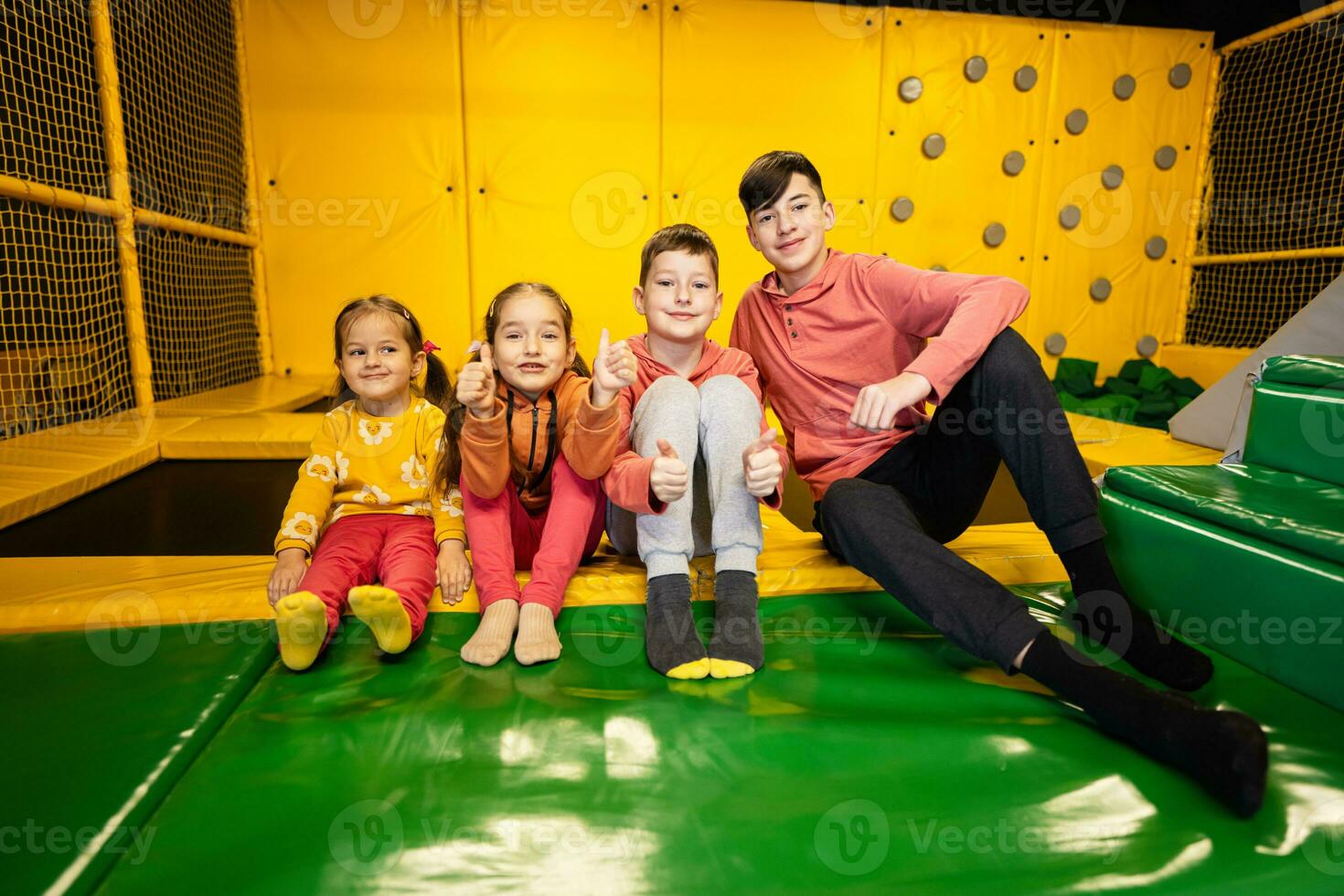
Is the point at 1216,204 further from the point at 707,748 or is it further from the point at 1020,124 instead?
the point at 707,748

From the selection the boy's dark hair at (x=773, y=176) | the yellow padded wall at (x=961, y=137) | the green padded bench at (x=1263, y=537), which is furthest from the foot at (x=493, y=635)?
the yellow padded wall at (x=961, y=137)

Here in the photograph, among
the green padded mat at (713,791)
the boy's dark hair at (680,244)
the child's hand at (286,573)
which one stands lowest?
the green padded mat at (713,791)

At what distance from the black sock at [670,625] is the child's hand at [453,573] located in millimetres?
363

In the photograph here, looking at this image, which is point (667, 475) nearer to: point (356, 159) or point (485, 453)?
point (485, 453)

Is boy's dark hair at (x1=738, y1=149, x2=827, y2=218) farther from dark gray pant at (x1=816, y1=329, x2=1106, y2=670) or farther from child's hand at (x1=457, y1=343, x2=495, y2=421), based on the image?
child's hand at (x1=457, y1=343, x2=495, y2=421)

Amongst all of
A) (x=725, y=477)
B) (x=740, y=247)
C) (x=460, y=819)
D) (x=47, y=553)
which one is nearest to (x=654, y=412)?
(x=725, y=477)

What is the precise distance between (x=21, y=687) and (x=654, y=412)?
105 cm

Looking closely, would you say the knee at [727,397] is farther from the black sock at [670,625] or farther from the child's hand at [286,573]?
the child's hand at [286,573]

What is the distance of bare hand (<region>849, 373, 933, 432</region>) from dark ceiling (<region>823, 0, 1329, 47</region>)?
3.57m

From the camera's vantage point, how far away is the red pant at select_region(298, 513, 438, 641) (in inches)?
50.4

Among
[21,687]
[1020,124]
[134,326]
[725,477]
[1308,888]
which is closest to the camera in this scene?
[1308,888]

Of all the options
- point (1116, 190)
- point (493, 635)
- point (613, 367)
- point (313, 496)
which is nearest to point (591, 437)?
point (613, 367)

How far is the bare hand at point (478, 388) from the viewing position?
120 cm

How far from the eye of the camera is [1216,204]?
4293 mm
